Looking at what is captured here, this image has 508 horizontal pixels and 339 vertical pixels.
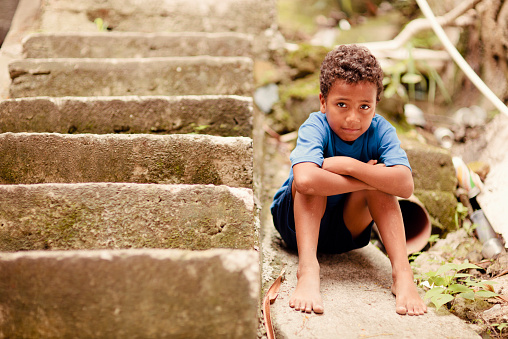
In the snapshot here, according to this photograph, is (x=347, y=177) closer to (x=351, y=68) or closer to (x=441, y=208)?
(x=351, y=68)

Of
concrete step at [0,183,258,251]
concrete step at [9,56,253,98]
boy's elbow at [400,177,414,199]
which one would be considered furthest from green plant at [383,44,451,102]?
concrete step at [0,183,258,251]

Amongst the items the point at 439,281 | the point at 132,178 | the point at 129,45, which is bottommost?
the point at 439,281

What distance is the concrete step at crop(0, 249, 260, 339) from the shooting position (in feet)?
2.69

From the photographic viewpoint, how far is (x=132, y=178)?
54.1 inches

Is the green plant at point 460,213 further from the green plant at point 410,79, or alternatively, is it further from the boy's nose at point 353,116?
the boy's nose at point 353,116

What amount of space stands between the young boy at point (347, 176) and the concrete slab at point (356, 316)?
39 mm

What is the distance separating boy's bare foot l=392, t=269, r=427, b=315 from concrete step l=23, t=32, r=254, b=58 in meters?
1.52

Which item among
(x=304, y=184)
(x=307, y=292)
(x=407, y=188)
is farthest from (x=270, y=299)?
(x=407, y=188)

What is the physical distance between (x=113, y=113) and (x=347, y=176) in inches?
40.3

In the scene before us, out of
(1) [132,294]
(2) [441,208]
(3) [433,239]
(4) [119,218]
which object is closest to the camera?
(1) [132,294]

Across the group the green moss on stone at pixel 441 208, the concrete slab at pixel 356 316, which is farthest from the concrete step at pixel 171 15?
the concrete slab at pixel 356 316

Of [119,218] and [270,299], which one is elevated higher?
[119,218]

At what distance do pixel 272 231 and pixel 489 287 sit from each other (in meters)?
0.86

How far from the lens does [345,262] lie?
154 centimetres
